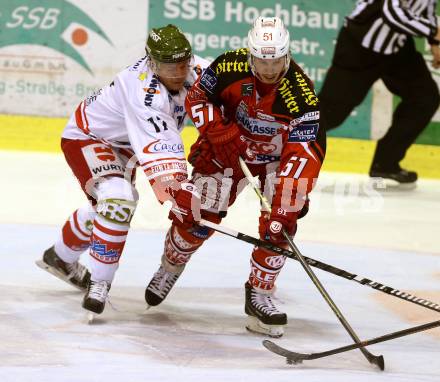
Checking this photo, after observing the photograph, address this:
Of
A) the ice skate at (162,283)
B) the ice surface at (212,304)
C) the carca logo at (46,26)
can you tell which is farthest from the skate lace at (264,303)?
the carca logo at (46,26)

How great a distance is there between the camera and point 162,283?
4.36m

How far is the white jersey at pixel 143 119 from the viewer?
400 cm

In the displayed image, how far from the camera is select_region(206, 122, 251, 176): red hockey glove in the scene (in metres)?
4.07

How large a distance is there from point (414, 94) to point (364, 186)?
695 millimetres

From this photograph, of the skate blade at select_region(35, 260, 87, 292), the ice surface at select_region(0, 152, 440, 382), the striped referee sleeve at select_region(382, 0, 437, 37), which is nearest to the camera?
the ice surface at select_region(0, 152, 440, 382)

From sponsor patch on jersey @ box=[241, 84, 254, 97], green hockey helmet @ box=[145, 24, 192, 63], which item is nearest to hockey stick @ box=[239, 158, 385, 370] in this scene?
sponsor patch on jersey @ box=[241, 84, 254, 97]

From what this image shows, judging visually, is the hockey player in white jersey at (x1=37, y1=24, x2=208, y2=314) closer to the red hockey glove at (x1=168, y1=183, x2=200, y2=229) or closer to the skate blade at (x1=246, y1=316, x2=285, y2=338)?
the red hockey glove at (x1=168, y1=183, x2=200, y2=229)

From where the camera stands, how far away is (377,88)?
788 cm

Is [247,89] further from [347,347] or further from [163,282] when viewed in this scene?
[347,347]

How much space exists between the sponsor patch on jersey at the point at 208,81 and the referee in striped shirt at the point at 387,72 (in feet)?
10.4

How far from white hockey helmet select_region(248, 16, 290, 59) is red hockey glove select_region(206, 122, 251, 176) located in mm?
340

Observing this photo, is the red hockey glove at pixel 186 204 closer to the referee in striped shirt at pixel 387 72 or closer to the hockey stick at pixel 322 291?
the hockey stick at pixel 322 291

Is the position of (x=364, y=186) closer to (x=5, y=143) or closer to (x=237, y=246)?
(x=237, y=246)

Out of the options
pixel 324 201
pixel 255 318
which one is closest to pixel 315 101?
pixel 255 318
